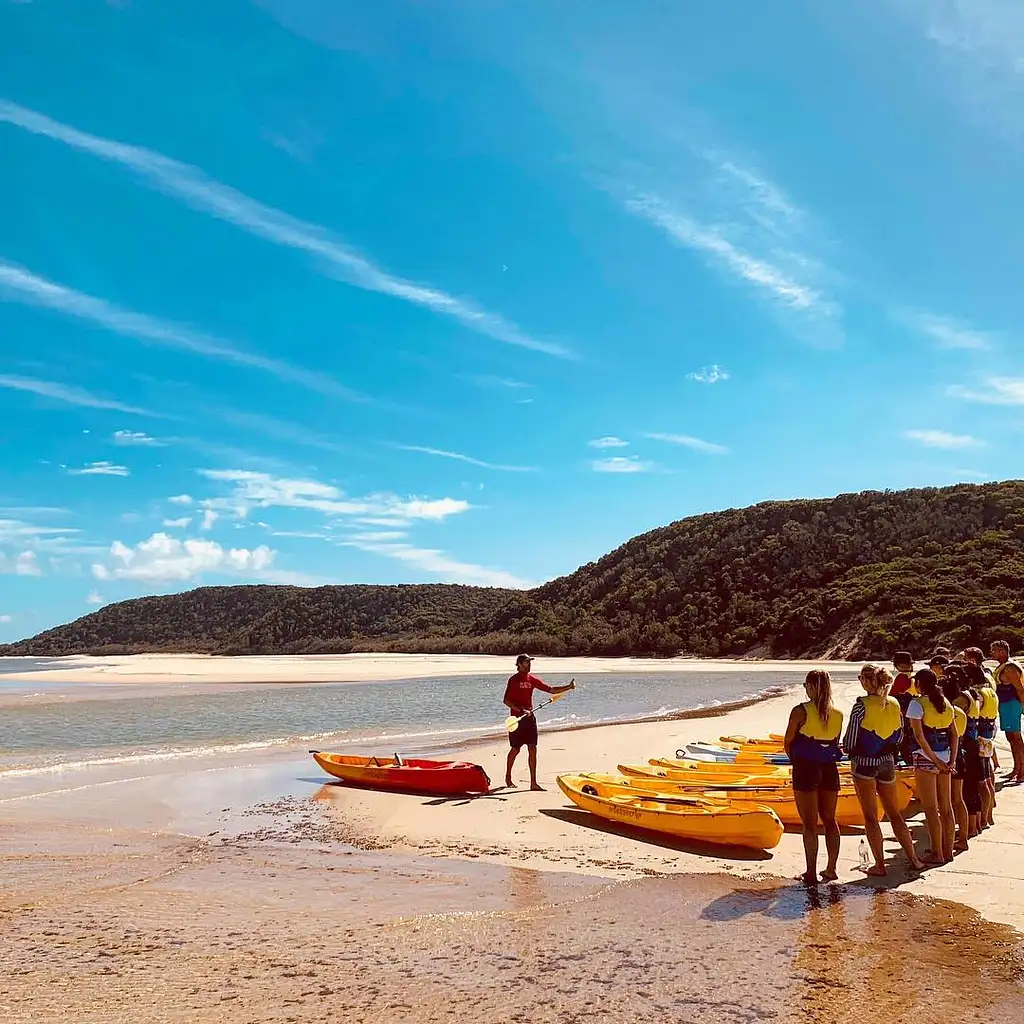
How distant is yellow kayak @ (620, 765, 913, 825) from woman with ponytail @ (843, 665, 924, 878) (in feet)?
5.19

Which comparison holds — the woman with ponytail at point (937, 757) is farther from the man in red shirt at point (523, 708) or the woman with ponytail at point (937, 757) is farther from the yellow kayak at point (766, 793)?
the man in red shirt at point (523, 708)

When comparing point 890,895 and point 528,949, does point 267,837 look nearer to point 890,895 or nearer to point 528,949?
point 528,949

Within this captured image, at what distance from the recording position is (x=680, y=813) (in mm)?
9250

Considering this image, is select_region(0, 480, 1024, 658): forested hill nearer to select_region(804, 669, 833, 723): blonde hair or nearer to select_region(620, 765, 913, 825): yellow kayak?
select_region(620, 765, 913, 825): yellow kayak

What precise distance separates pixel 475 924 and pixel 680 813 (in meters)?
3.43

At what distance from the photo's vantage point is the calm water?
1909 cm

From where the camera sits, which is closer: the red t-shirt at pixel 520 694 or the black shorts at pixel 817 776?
the black shorts at pixel 817 776

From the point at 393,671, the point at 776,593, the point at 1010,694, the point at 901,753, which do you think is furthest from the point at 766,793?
the point at 776,593

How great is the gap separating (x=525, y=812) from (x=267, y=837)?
3.27 metres

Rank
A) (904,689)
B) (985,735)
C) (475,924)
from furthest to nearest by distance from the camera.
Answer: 1. (985,735)
2. (904,689)
3. (475,924)

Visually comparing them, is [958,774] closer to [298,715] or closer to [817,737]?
[817,737]

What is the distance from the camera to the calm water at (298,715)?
62.6 ft

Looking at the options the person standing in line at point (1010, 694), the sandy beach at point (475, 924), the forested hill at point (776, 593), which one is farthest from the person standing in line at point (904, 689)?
the forested hill at point (776, 593)

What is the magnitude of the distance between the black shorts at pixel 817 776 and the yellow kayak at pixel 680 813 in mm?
1389
